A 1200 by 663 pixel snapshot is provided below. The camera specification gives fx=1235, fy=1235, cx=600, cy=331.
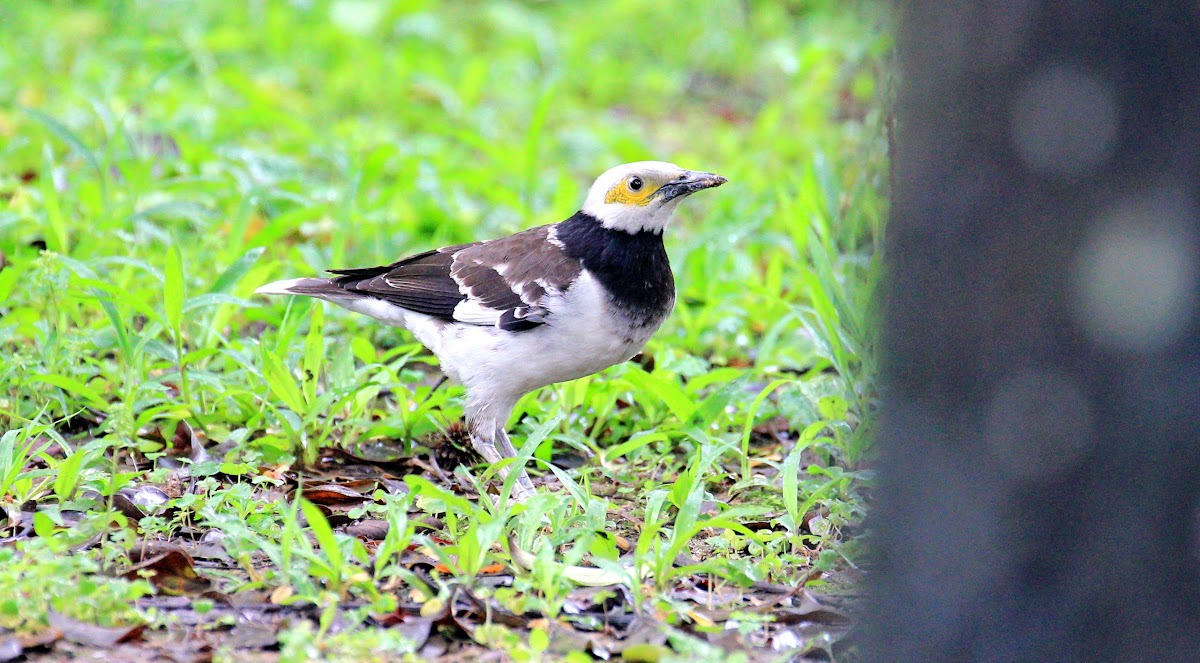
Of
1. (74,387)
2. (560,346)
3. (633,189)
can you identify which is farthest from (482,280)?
(74,387)

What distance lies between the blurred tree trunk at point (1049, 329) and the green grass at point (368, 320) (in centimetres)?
142

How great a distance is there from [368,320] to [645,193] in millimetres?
1957

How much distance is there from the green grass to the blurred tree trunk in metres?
1.42

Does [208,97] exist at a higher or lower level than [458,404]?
higher

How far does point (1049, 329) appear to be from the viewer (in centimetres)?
216

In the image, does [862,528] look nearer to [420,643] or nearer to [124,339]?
[420,643]

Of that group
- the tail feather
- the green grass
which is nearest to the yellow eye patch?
the green grass

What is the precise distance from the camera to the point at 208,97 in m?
8.77

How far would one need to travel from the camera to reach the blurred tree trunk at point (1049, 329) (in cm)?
208

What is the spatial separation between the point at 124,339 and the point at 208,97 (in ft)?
14.4

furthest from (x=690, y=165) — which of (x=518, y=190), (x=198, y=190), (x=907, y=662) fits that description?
(x=907, y=662)

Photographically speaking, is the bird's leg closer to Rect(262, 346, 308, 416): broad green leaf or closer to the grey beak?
Rect(262, 346, 308, 416): broad green leaf

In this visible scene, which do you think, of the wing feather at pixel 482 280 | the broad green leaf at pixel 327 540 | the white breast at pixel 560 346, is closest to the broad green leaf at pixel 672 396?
the white breast at pixel 560 346

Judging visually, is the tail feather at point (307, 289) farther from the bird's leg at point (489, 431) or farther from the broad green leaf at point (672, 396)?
the broad green leaf at point (672, 396)
